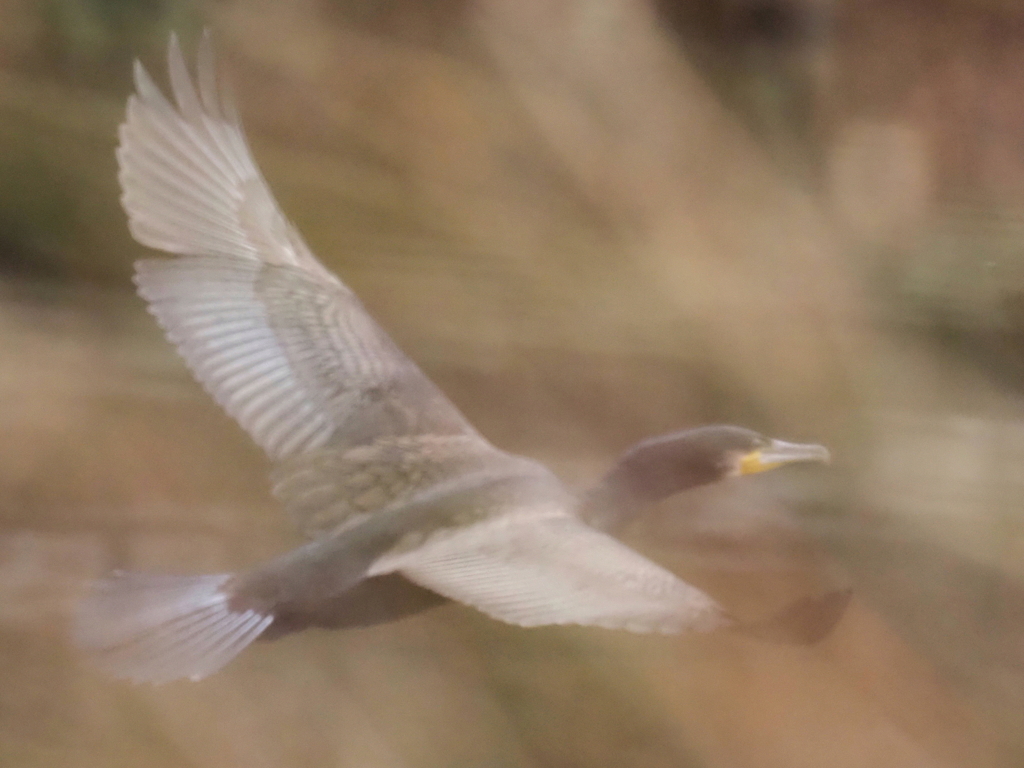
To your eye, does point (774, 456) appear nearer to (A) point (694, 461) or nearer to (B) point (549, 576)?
(A) point (694, 461)

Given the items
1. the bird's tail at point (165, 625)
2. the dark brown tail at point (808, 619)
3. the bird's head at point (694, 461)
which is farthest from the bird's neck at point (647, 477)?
the bird's tail at point (165, 625)

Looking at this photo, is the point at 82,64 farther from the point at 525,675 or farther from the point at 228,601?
the point at 525,675

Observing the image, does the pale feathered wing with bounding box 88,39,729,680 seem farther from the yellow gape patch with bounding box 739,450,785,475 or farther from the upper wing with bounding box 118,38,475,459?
the yellow gape patch with bounding box 739,450,785,475

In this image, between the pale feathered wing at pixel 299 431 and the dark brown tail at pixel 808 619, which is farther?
the dark brown tail at pixel 808 619

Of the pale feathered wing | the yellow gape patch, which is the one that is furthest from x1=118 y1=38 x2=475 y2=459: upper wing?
the yellow gape patch

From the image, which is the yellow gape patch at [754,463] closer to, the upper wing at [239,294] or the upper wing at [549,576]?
the upper wing at [549,576]

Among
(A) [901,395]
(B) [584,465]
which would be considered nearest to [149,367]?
(B) [584,465]
